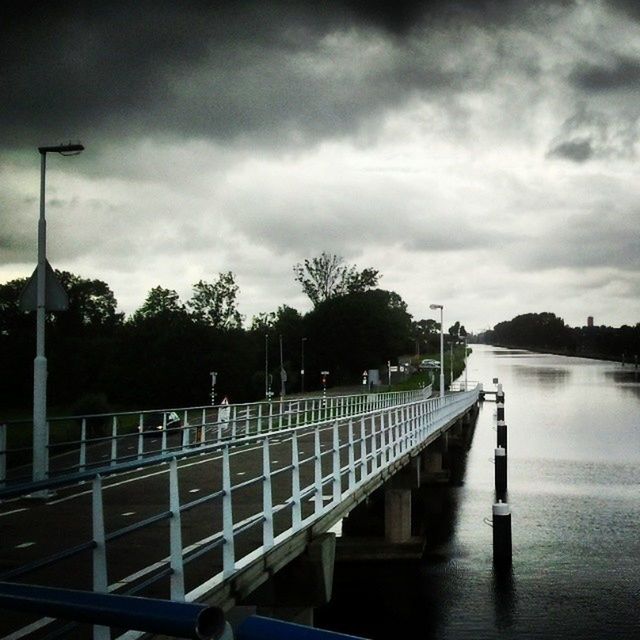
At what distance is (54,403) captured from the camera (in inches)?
3967

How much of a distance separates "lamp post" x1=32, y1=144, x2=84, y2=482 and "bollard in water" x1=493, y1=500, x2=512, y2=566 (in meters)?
14.0

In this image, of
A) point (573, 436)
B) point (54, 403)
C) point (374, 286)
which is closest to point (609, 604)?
point (573, 436)

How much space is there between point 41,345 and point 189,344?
88.9 m

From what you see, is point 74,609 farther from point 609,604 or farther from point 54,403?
point 54,403

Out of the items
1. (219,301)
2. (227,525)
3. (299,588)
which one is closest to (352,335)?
(219,301)

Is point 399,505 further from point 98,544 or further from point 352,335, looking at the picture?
point 352,335

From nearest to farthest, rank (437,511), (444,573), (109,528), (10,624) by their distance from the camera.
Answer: (10,624) < (109,528) < (444,573) < (437,511)

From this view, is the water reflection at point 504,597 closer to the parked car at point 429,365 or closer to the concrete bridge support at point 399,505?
the concrete bridge support at point 399,505

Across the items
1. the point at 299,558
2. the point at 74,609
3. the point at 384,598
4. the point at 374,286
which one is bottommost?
the point at 384,598

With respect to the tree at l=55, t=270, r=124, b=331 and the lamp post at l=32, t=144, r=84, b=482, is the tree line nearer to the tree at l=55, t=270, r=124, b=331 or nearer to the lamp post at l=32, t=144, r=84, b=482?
the tree at l=55, t=270, r=124, b=331

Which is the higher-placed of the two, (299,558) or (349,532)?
(299,558)

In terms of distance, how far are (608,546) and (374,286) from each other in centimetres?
10252

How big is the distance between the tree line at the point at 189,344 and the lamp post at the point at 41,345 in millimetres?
77101

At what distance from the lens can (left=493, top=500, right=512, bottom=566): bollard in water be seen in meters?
25.0
